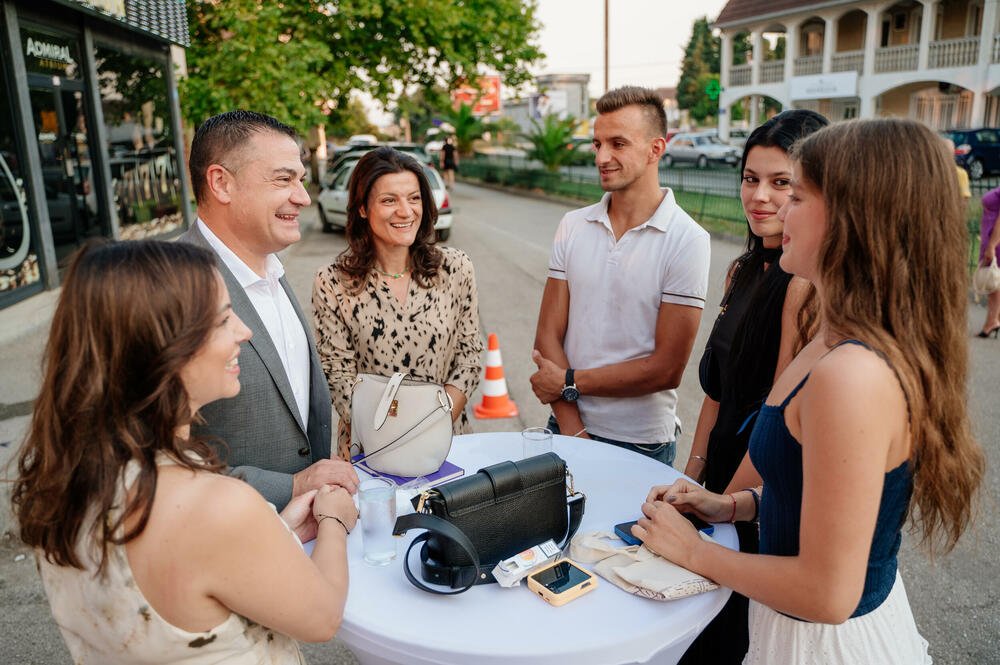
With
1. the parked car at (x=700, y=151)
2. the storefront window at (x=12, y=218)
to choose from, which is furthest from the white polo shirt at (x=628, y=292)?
the parked car at (x=700, y=151)

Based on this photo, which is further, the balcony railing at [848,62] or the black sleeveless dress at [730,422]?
the balcony railing at [848,62]

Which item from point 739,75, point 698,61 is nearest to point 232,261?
point 739,75

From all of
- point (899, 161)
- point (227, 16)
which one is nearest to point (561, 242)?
point (899, 161)

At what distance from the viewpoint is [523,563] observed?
166cm

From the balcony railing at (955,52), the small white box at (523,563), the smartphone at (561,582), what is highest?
the balcony railing at (955,52)

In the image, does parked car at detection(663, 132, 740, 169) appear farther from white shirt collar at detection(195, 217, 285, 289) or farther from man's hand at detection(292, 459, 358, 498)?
man's hand at detection(292, 459, 358, 498)

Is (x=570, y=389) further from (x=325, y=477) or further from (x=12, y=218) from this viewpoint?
(x=12, y=218)

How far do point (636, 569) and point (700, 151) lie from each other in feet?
108

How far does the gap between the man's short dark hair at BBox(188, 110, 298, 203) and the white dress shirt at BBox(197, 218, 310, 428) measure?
6.5 inches

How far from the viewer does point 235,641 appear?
1395 mm

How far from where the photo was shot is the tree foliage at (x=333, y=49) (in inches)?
529

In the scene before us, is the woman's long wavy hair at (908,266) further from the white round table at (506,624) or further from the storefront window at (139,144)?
the storefront window at (139,144)

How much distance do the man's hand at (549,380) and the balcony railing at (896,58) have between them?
104ft

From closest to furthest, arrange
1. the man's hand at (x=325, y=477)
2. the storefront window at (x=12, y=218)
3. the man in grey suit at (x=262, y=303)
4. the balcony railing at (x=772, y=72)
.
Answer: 1. the man's hand at (x=325, y=477)
2. the man in grey suit at (x=262, y=303)
3. the storefront window at (x=12, y=218)
4. the balcony railing at (x=772, y=72)
